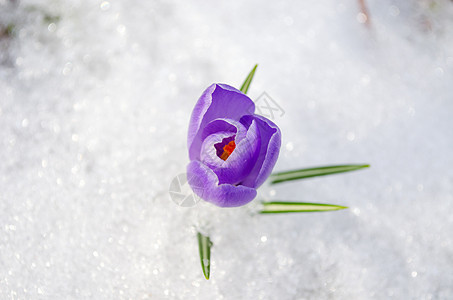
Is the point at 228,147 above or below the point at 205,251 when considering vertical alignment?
above

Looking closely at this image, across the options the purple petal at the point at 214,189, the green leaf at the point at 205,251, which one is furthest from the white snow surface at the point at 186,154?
the purple petal at the point at 214,189

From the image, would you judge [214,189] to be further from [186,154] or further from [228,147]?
[186,154]

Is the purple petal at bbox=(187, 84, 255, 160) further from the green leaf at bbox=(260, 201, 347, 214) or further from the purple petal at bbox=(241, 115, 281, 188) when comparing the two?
the green leaf at bbox=(260, 201, 347, 214)

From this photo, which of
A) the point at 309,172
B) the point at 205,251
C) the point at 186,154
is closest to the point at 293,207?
the point at 309,172

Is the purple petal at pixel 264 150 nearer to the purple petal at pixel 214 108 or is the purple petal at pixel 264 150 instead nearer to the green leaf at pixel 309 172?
the purple petal at pixel 214 108

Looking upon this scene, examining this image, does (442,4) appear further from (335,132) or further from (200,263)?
(200,263)

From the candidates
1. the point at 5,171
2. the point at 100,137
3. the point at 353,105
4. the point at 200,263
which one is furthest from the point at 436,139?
the point at 5,171
